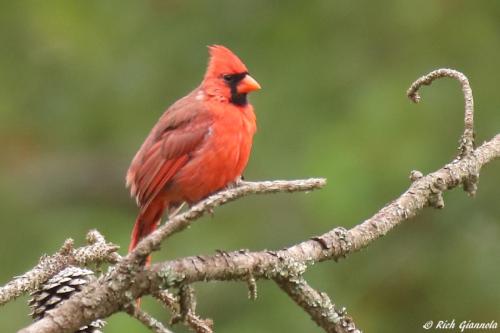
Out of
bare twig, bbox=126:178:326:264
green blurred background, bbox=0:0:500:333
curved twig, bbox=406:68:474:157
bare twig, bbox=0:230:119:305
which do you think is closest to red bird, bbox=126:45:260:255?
curved twig, bbox=406:68:474:157

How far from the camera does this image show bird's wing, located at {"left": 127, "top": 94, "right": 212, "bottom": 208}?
4.55 m

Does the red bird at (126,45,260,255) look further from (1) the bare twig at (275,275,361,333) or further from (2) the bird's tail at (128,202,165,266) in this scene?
(1) the bare twig at (275,275,361,333)

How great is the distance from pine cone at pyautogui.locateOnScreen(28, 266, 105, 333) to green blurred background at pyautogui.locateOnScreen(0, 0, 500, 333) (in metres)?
3.46

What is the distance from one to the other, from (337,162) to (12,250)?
7.65ft

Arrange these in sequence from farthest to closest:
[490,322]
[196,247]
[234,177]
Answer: [196,247] → [490,322] → [234,177]

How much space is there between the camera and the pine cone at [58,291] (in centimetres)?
307

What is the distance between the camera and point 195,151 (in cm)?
455

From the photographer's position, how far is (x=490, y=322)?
257 inches

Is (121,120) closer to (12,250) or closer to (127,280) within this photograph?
(12,250)

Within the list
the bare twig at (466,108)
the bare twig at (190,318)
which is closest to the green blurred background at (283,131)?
the bare twig at (466,108)

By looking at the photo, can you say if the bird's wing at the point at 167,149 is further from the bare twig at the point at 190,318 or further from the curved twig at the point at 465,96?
the bare twig at the point at 190,318

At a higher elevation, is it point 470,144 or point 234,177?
point 234,177

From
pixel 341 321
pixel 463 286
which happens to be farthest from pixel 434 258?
pixel 341 321

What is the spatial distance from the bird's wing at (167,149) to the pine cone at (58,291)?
1348 mm
